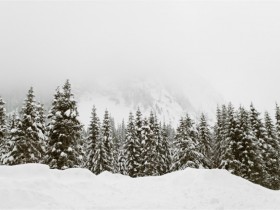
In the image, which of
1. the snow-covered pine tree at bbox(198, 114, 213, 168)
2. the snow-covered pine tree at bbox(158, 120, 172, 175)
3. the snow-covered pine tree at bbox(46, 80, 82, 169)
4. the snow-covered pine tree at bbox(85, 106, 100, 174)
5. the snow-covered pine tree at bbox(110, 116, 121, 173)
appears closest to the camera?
the snow-covered pine tree at bbox(46, 80, 82, 169)

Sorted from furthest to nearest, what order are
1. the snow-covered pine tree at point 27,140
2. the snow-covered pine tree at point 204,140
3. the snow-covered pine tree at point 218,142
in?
the snow-covered pine tree at point 218,142, the snow-covered pine tree at point 204,140, the snow-covered pine tree at point 27,140

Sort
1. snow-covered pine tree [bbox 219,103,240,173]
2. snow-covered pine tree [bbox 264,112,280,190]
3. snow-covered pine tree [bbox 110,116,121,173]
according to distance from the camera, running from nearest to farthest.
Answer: snow-covered pine tree [bbox 219,103,240,173] < snow-covered pine tree [bbox 264,112,280,190] < snow-covered pine tree [bbox 110,116,121,173]

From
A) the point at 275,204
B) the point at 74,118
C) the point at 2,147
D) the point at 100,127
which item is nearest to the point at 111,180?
the point at 275,204

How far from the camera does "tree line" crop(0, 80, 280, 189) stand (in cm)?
3269

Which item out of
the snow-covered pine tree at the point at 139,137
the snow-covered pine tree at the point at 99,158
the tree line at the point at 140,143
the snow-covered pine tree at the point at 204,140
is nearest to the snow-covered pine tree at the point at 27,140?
the tree line at the point at 140,143

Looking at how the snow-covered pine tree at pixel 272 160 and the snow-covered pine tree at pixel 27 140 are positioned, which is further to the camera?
the snow-covered pine tree at pixel 272 160

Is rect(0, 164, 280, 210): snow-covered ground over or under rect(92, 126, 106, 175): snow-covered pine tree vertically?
under

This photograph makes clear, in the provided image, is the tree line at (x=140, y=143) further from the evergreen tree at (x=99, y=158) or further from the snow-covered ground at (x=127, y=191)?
the snow-covered ground at (x=127, y=191)

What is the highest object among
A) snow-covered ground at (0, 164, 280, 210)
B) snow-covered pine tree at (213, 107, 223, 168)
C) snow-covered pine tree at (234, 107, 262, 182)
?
snow-covered pine tree at (213, 107, 223, 168)

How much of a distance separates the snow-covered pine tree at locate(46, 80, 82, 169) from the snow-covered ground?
1113cm

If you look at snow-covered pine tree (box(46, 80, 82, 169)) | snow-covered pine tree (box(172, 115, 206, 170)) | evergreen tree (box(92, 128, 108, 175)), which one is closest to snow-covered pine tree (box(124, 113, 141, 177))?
evergreen tree (box(92, 128, 108, 175))

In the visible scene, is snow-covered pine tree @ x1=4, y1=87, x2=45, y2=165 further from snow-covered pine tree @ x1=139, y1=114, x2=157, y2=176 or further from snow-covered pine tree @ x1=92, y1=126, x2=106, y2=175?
snow-covered pine tree @ x1=139, y1=114, x2=157, y2=176

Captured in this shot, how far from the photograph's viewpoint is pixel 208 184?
19188 millimetres

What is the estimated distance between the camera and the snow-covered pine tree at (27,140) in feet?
107
